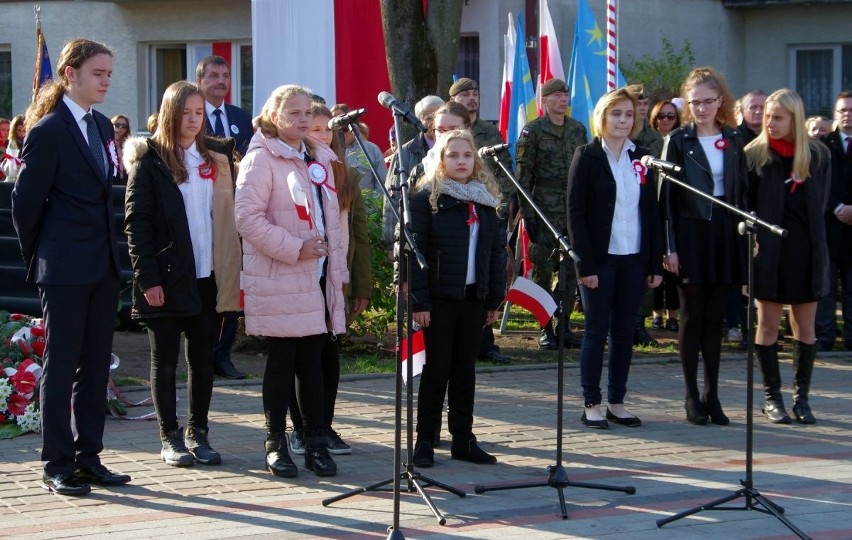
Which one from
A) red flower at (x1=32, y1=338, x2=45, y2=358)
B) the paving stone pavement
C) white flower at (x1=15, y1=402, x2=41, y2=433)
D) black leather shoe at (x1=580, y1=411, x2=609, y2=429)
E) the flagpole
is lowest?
the paving stone pavement

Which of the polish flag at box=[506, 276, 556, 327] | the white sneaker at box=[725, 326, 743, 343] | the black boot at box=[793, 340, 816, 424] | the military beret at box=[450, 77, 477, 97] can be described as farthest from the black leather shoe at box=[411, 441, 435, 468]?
the white sneaker at box=[725, 326, 743, 343]

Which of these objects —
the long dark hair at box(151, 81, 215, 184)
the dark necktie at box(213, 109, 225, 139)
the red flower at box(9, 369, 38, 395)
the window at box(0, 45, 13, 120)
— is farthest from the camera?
the window at box(0, 45, 13, 120)

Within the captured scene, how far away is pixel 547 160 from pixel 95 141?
5.15 m

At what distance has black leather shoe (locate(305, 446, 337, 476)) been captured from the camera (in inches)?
267

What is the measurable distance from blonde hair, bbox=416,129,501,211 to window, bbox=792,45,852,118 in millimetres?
13941

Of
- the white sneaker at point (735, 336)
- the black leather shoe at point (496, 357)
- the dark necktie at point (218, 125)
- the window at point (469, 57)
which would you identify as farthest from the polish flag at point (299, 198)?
the window at point (469, 57)

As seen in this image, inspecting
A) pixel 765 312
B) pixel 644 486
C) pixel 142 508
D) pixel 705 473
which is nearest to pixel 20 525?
pixel 142 508

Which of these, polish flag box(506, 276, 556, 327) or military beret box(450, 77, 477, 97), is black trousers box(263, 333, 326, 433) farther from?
military beret box(450, 77, 477, 97)

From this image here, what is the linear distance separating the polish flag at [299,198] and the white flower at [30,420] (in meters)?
2.28

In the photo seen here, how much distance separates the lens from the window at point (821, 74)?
19969mm

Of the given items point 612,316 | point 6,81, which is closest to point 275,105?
point 612,316

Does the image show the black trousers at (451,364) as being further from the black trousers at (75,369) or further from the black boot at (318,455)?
the black trousers at (75,369)

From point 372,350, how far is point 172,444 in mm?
4080

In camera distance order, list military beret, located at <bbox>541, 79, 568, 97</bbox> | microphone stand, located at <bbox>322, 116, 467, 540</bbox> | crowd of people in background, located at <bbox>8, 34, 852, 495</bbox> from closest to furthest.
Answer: microphone stand, located at <bbox>322, 116, 467, 540</bbox> → crowd of people in background, located at <bbox>8, 34, 852, 495</bbox> → military beret, located at <bbox>541, 79, 568, 97</bbox>
